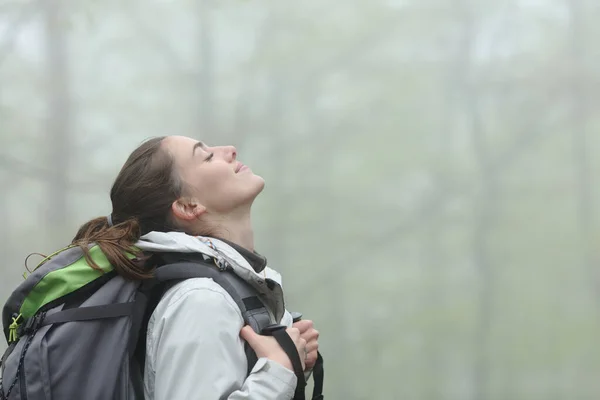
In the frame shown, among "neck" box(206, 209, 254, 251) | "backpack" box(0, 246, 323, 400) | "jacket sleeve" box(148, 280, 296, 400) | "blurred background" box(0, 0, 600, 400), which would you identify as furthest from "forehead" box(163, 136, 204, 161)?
"blurred background" box(0, 0, 600, 400)

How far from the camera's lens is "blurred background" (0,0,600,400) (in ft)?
8.90

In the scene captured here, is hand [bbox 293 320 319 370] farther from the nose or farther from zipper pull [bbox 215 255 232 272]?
the nose

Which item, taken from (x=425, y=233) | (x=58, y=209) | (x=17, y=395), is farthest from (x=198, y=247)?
(x=58, y=209)

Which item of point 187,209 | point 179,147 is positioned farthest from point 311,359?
point 179,147

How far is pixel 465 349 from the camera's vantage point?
2.72 meters

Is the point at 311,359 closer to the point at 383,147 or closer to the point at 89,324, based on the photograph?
the point at 89,324

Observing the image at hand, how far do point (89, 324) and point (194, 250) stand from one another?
0.24 m

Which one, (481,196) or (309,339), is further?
(481,196)

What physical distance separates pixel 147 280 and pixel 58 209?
1.77 metres

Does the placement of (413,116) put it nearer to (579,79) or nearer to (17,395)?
(579,79)

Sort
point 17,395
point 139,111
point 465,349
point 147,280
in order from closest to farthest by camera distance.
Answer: point 17,395 → point 147,280 → point 465,349 → point 139,111

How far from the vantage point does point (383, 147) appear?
9.16 feet

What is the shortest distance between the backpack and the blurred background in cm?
147

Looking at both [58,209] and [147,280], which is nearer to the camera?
[147,280]
